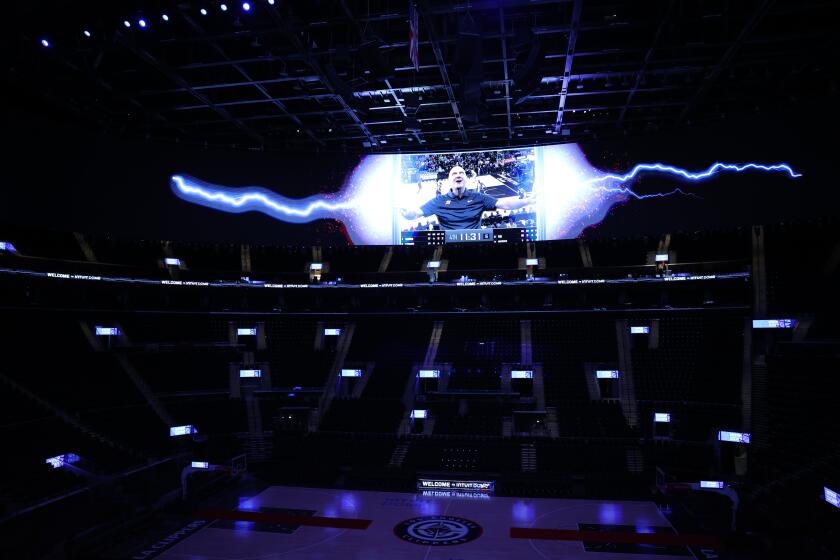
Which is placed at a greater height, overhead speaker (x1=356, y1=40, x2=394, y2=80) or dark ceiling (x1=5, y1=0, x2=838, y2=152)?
dark ceiling (x1=5, y1=0, x2=838, y2=152)

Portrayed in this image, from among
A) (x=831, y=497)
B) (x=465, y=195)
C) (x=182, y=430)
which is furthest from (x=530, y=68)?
(x=182, y=430)

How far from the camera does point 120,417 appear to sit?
1975 centimetres

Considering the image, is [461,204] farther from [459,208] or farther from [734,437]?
[734,437]

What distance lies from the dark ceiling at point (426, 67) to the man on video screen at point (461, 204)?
2194 millimetres

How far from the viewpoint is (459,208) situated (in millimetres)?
24094

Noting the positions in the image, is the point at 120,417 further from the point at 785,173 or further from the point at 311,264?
the point at 785,173

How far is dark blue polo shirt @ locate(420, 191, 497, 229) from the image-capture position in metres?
23.9

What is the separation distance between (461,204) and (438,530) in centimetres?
1384

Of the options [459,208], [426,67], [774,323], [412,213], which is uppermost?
[426,67]

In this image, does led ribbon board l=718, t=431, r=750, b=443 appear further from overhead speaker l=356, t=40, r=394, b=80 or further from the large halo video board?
overhead speaker l=356, t=40, r=394, b=80

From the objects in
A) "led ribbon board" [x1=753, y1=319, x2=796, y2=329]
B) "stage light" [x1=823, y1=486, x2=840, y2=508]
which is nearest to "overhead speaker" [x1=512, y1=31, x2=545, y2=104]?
"stage light" [x1=823, y1=486, x2=840, y2=508]

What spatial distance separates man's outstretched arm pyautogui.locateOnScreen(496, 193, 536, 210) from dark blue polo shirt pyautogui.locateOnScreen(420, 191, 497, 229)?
0.92 ft

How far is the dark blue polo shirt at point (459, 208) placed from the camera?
23859 millimetres

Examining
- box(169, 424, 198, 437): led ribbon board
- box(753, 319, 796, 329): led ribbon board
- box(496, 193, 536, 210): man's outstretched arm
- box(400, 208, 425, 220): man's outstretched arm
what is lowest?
box(169, 424, 198, 437): led ribbon board
